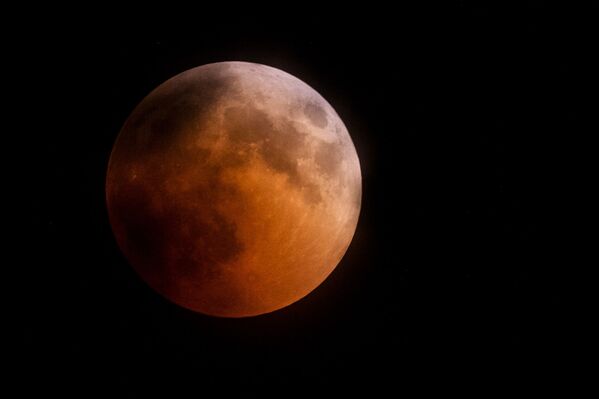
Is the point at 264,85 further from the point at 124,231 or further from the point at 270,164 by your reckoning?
the point at 124,231

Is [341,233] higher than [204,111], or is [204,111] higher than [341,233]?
[204,111]

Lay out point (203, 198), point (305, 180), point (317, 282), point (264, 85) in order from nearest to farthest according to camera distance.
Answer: point (203, 198) → point (305, 180) → point (264, 85) → point (317, 282)

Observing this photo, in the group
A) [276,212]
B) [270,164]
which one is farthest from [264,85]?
[276,212]

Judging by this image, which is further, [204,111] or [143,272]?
[143,272]

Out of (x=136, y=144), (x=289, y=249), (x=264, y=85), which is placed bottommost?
(x=289, y=249)

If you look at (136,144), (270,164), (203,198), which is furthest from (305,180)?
(136,144)

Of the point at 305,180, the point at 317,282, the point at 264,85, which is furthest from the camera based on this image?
the point at 317,282
